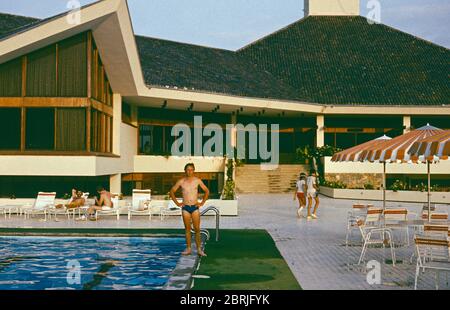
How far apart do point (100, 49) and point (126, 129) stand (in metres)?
6.27

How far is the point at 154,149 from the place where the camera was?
33.8 meters

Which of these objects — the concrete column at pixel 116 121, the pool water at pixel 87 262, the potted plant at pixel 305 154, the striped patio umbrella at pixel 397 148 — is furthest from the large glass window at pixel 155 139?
the striped patio umbrella at pixel 397 148

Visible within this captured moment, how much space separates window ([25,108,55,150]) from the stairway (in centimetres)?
1504

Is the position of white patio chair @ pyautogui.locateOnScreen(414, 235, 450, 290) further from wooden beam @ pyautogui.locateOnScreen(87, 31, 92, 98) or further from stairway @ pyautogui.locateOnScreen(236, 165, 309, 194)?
stairway @ pyautogui.locateOnScreen(236, 165, 309, 194)

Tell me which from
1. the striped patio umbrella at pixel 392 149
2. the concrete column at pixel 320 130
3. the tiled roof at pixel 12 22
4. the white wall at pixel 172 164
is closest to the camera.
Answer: the striped patio umbrella at pixel 392 149

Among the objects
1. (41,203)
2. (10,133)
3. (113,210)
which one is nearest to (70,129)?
(10,133)

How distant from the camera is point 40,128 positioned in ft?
72.5

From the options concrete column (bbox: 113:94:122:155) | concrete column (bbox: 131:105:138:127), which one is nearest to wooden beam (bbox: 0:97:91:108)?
concrete column (bbox: 113:94:122:155)

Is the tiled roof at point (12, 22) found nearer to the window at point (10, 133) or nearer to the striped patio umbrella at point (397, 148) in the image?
the window at point (10, 133)

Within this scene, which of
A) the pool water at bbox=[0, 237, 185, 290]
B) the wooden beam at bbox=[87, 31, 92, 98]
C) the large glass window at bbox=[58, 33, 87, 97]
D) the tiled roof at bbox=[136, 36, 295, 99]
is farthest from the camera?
the tiled roof at bbox=[136, 36, 295, 99]

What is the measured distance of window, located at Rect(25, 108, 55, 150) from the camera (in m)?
22.0

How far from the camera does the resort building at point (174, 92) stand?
21.9 meters

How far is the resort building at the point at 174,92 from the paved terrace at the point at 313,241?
145 inches
